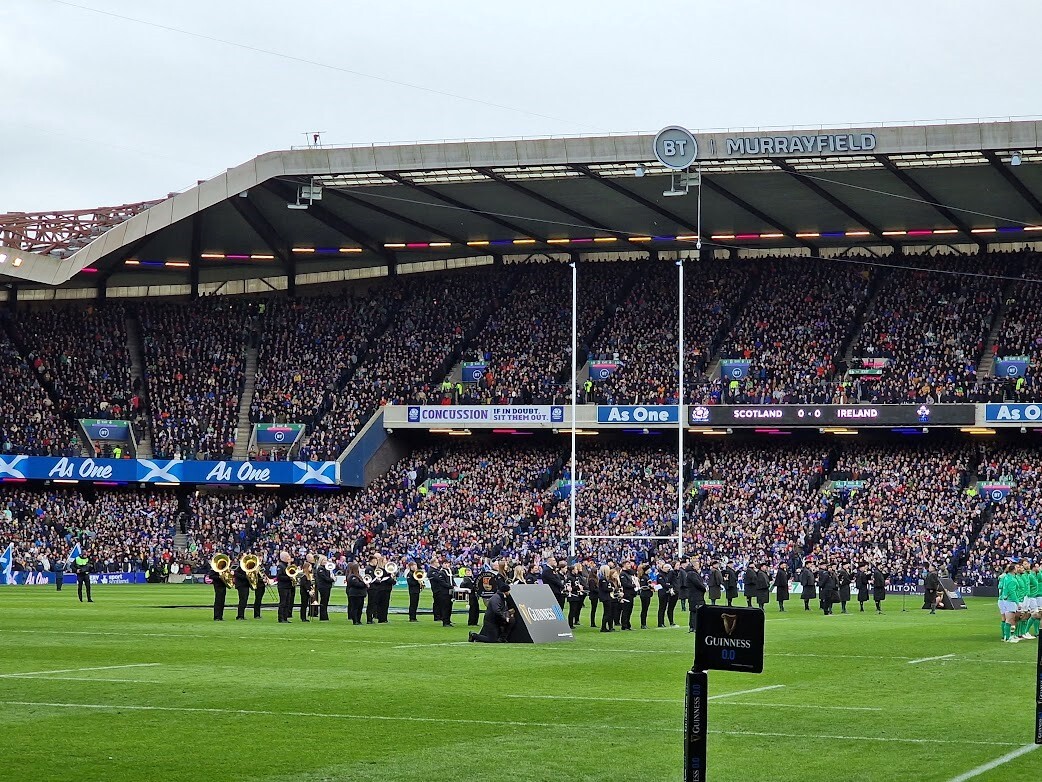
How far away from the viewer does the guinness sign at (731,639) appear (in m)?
9.06

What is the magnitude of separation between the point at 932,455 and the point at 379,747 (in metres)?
45.3

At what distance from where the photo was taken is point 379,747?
13734 mm

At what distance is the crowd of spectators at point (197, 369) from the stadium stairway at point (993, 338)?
30.1 metres

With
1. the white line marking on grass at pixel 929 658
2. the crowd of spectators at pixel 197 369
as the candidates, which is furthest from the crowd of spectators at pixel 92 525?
the white line marking on grass at pixel 929 658

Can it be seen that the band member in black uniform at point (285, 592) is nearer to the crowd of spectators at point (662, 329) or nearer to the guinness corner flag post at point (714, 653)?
the guinness corner flag post at point (714, 653)

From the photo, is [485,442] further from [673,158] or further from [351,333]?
[673,158]

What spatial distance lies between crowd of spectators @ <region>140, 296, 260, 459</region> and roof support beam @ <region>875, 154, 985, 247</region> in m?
29.5

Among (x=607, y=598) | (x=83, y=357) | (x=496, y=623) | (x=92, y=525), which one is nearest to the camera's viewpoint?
(x=496, y=623)

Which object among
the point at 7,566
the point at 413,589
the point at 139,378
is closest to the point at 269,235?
the point at 139,378

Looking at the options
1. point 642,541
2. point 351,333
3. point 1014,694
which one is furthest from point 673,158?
point 1014,694

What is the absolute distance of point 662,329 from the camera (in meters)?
61.8

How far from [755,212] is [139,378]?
1108 inches

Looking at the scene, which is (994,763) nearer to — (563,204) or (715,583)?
(715,583)

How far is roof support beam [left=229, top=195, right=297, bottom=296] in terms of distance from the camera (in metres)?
57.8
